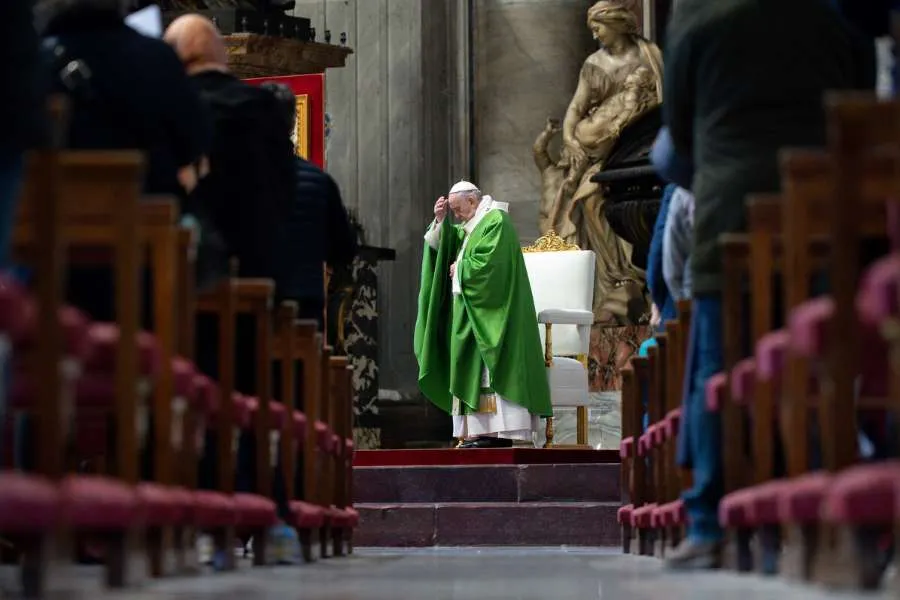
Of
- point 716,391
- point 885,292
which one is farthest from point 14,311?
point 716,391

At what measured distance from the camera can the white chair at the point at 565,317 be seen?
12516 millimetres

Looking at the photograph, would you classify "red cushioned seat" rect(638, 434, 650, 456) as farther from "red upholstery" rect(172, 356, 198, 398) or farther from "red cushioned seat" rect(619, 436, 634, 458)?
"red upholstery" rect(172, 356, 198, 398)

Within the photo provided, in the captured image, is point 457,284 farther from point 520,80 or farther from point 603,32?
point 520,80

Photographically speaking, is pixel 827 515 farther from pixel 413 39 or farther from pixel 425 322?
pixel 413 39

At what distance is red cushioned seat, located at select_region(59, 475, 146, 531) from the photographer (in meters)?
3.55

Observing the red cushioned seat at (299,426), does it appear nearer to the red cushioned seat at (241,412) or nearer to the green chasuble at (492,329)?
the red cushioned seat at (241,412)

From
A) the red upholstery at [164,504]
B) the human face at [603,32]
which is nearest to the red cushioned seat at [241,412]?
the red upholstery at [164,504]

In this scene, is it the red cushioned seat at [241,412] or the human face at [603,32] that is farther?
the human face at [603,32]

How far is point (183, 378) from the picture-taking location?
15.5 ft

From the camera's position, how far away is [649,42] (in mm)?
14234

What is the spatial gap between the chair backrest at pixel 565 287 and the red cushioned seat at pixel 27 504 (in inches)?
378

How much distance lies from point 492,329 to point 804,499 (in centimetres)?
813

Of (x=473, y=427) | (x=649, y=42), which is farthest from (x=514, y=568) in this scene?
(x=649, y=42)

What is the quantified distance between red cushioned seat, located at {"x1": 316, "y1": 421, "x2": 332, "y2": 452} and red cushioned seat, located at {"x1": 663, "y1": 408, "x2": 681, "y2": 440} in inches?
52.3
